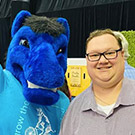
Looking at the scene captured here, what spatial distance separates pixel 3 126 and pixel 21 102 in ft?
0.45

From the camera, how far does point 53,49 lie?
1.02 m

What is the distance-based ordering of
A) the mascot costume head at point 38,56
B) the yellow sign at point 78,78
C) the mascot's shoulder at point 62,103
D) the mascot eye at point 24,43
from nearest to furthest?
the mascot costume head at point 38,56 → the mascot eye at point 24,43 → the mascot's shoulder at point 62,103 → the yellow sign at point 78,78

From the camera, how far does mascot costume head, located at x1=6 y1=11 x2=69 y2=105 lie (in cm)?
91

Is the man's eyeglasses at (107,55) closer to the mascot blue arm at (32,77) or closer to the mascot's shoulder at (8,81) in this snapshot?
the mascot blue arm at (32,77)

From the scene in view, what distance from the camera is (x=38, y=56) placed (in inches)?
36.6

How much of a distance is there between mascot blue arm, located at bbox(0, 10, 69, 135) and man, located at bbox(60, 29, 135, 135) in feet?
0.46

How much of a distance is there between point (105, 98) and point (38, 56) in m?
0.37

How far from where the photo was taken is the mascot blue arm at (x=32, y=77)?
919 millimetres

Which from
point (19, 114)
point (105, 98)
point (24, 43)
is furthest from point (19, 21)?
point (105, 98)

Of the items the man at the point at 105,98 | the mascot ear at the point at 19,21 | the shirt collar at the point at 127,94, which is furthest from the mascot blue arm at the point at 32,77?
the shirt collar at the point at 127,94

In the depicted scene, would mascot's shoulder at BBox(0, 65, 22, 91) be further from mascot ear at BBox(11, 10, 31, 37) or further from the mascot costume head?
mascot ear at BBox(11, 10, 31, 37)

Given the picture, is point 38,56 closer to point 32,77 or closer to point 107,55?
point 32,77

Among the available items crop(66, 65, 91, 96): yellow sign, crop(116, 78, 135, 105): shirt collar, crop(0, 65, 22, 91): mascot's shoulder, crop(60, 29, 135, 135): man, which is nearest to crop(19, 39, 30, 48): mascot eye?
crop(0, 65, 22, 91): mascot's shoulder

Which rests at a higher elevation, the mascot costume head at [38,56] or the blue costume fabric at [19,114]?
the mascot costume head at [38,56]
